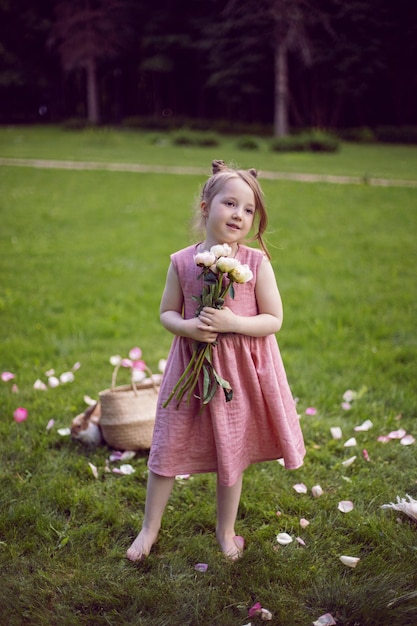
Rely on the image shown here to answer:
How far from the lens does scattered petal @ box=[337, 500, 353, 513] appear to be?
2.47 meters

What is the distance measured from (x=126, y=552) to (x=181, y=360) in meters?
0.79

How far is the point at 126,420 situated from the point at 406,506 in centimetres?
130

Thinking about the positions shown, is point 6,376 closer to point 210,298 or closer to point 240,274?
point 210,298

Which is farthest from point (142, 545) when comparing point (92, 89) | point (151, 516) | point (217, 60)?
point (92, 89)

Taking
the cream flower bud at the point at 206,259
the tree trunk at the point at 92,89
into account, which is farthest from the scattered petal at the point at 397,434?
the tree trunk at the point at 92,89

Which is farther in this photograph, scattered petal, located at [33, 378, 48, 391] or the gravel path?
the gravel path

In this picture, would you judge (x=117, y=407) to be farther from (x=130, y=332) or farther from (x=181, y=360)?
(x=130, y=332)

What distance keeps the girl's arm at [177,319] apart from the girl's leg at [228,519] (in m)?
0.62

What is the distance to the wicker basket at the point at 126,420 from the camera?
2.84 m

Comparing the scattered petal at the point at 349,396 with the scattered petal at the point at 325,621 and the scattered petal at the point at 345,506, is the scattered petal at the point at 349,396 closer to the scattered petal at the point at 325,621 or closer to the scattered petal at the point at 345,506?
the scattered petal at the point at 345,506

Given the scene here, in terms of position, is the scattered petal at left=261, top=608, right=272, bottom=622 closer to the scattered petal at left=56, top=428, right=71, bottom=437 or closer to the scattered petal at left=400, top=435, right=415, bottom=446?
the scattered petal at left=400, top=435, right=415, bottom=446

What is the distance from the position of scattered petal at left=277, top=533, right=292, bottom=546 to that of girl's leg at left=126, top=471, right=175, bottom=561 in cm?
47

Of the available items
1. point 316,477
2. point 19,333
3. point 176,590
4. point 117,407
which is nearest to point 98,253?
point 19,333

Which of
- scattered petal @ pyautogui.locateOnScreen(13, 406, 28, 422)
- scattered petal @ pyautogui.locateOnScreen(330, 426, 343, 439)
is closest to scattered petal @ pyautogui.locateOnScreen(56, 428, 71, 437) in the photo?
scattered petal @ pyautogui.locateOnScreen(13, 406, 28, 422)
